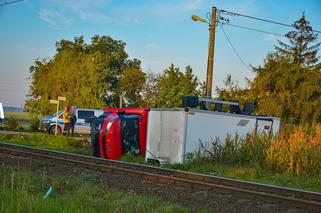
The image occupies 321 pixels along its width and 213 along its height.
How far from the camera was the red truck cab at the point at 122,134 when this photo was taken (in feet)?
55.9

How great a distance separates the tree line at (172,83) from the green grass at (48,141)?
1355cm

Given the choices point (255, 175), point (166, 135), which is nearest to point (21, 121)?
point (166, 135)

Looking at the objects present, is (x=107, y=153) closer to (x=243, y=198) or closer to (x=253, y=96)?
(x=243, y=198)

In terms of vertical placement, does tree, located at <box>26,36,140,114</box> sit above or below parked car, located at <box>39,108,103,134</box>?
above

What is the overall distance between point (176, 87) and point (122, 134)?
21.1 m

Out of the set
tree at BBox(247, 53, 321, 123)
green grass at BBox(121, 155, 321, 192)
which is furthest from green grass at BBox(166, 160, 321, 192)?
tree at BBox(247, 53, 321, 123)

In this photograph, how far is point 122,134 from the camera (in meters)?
17.1

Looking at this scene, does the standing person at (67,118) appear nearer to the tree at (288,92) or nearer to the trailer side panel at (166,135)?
the trailer side panel at (166,135)

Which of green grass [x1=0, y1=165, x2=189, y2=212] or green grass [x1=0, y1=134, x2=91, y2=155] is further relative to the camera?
green grass [x1=0, y1=134, x2=91, y2=155]

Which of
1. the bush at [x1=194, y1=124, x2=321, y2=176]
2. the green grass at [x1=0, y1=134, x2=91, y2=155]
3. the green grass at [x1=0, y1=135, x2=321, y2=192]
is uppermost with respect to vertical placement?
the bush at [x1=194, y1=124, x2=321, y2=176]

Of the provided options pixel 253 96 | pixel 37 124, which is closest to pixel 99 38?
pixel 37 124

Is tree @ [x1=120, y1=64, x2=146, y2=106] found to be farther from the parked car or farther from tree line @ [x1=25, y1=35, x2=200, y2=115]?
the parked car

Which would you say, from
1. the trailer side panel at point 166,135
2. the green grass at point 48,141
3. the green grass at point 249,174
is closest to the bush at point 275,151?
the green grass at point 249,174

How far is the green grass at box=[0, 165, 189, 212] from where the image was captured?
21.7 feet
